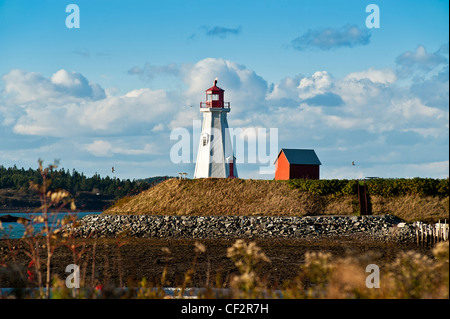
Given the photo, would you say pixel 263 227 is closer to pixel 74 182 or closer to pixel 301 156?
pixel 301 156

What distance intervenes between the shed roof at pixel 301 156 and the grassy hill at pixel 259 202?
Result: 4.87 metres

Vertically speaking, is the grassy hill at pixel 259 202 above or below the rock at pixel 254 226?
above

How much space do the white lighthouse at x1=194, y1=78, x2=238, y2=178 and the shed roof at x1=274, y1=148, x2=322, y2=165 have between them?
4866mm

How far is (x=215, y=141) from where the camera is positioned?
44344 mm

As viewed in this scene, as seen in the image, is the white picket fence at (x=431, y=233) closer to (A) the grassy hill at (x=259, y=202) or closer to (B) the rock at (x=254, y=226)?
(B) the rock at (x=254, y=226)

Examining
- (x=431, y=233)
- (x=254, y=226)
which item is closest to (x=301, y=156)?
(x=254, y=226)

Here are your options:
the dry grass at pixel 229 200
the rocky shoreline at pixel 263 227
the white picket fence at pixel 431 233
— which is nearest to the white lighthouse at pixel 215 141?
the dry grass at pixel 229 200

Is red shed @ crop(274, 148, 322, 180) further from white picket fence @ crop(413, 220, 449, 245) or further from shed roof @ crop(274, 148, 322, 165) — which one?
white picket fence @ crop(413, 220, 449, 245)

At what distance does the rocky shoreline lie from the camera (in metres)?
31.4

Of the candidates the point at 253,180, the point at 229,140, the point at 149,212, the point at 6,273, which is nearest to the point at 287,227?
the point at 253,180

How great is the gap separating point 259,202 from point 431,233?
1273 cm

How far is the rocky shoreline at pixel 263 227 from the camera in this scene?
31359mm
